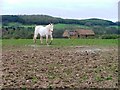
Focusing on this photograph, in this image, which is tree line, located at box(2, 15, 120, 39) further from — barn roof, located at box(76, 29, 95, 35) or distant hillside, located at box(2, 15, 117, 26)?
barn roof, located at box(76, 29, 95, 35)

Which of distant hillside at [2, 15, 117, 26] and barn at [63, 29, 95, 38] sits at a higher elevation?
distant hillside at [2, 15, 117, 26]

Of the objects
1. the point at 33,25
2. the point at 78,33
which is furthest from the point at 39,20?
the point at 33,25

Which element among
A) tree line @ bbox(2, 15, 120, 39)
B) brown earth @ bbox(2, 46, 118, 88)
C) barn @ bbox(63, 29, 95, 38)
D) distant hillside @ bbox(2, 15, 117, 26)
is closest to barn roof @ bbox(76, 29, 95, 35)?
barn @ bbox(63, 29, 95, 38)

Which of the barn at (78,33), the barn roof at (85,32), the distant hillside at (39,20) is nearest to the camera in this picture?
the distant hillside at (39,20)

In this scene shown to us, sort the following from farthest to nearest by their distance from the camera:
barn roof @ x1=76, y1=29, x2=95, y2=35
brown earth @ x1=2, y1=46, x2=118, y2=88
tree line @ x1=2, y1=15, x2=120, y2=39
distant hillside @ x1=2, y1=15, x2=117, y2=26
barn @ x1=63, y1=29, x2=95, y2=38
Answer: barn roof @ x1=76, y1=29, x2=95, y2=35 → barn @ x1=63, y1=29, x2=95, y2=38 → distant hillside @ x1=2, y1=15, x2=117, y2=26 → tree line @ x1=2, y1=15, x2=120, y2=39 → brown earth @ x1=2, y1=46, x2=118, y2=88

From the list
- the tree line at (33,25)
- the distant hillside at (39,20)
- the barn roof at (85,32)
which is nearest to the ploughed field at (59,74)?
the tree line at (33,25)

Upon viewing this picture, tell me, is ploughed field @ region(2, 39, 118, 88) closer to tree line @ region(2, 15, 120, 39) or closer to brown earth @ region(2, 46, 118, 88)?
brown earth @ region(2, 46, 118, 88)

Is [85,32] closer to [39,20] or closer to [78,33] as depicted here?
[78,33]

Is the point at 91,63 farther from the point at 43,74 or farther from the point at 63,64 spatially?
the point at 43,74

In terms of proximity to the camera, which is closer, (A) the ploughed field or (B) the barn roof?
(A) the ploughed field

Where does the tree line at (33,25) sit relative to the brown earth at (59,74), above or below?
above

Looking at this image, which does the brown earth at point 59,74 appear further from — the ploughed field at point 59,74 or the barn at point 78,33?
the barn at point 78,33

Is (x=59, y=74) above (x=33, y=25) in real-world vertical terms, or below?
below

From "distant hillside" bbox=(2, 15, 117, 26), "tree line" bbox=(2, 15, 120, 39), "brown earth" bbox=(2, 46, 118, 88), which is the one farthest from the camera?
"distant hillside" bbox=(2, 15, 117, 26)
